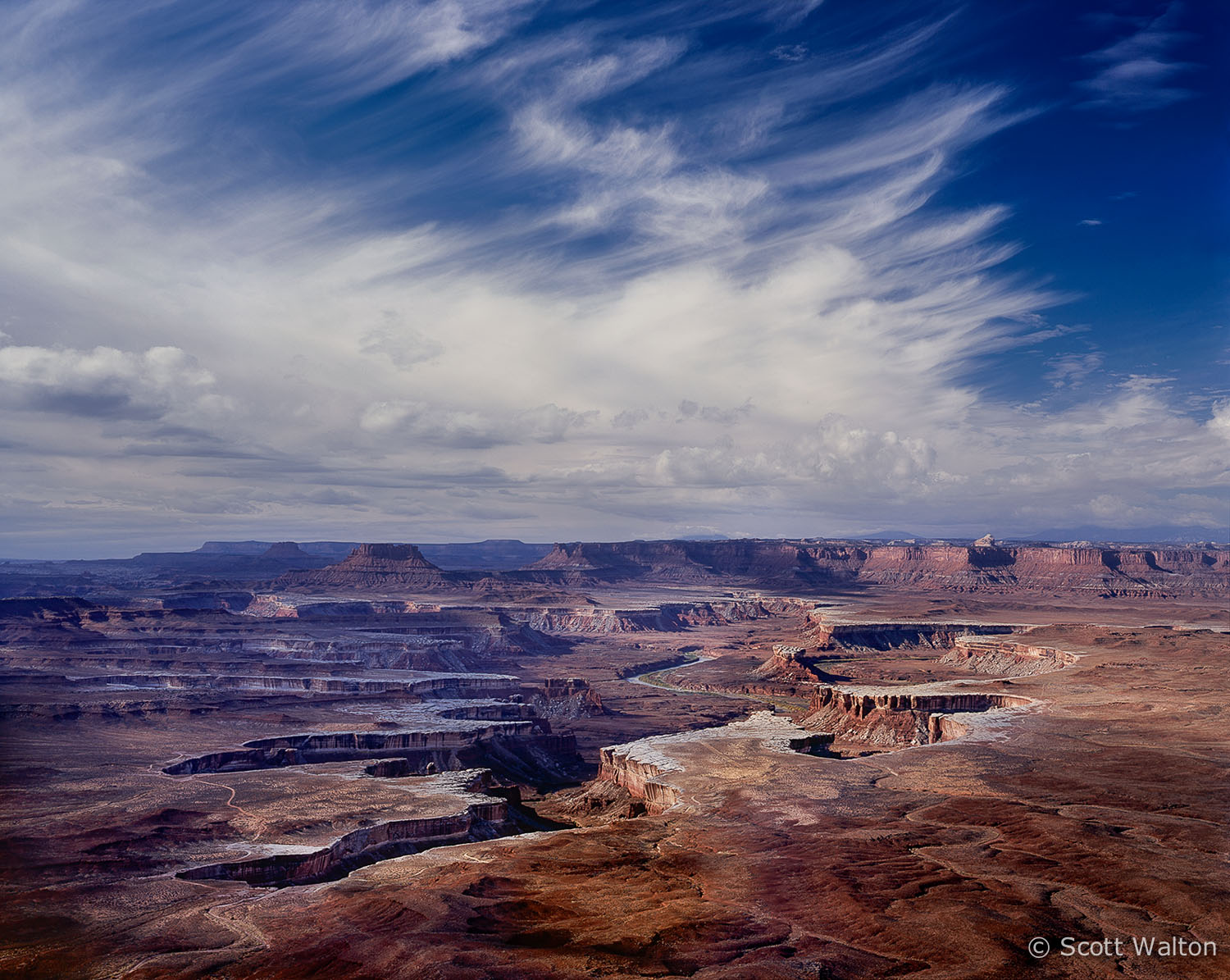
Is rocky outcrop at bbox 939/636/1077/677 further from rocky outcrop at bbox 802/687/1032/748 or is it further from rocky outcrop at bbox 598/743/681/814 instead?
rocky outcrop at bbox 598/743/681/814

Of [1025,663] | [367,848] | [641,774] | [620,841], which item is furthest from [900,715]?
[367,848]

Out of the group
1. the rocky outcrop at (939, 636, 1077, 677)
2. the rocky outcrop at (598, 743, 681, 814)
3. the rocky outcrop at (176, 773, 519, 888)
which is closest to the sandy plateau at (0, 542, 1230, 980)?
the rocky outcrop at (176, 773, 519, 888)

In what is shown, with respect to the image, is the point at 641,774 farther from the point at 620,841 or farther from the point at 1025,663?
the point at 1025,663

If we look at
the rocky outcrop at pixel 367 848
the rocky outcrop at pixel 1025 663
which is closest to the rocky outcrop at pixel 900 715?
the rocky outcrop at pixel 1025 663

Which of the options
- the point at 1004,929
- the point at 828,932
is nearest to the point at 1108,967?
the point at 1004,929

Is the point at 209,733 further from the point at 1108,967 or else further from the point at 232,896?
the point at 1108,967

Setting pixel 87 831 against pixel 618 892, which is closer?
pixel 618 892

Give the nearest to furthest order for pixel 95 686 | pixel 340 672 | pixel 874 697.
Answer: pixel 874 697, pixel 95 686, pixel 340 672

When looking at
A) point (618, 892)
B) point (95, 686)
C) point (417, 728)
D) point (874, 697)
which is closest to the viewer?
point (618, 892)
